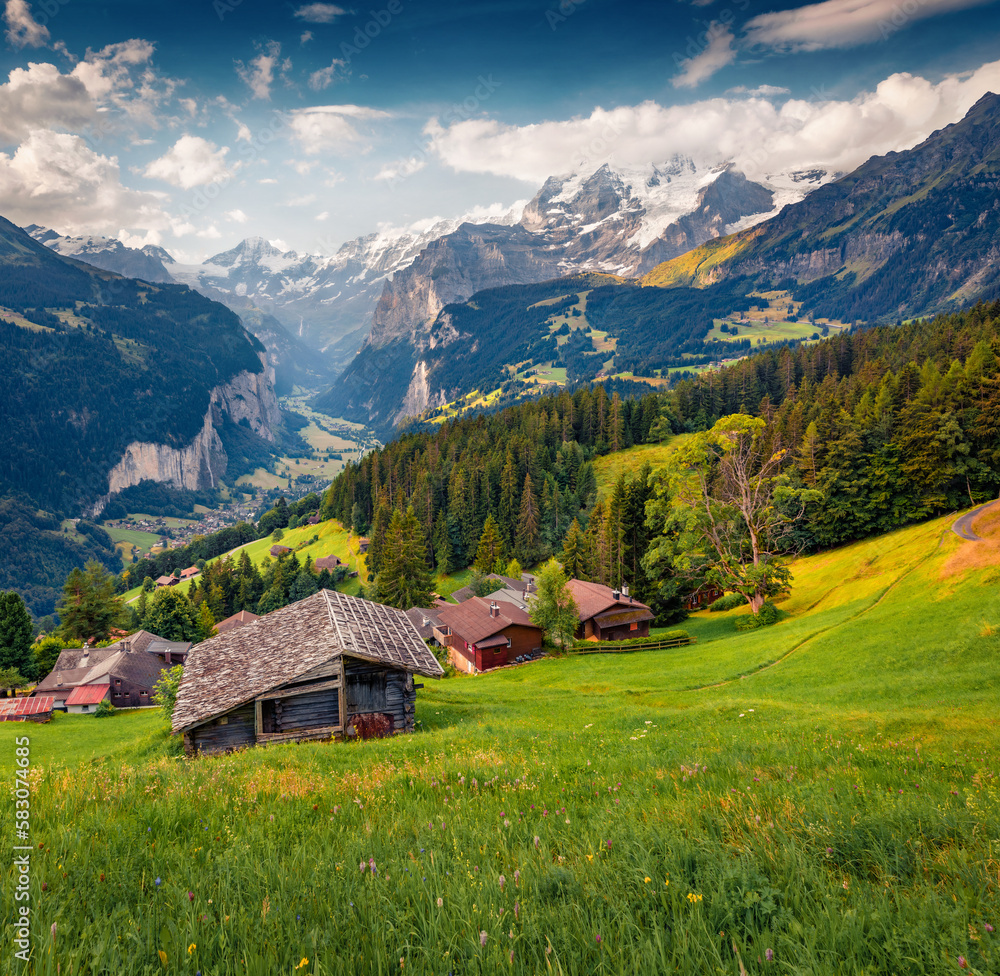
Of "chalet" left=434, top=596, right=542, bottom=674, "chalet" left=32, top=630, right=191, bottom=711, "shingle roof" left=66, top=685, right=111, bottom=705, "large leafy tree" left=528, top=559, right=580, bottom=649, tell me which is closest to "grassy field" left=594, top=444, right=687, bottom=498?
"chalet" left=434, top=596, right=542, bottom=674

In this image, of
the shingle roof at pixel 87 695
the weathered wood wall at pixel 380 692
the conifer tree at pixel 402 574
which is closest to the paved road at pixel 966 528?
the weathered wood wall at pixel 380 692

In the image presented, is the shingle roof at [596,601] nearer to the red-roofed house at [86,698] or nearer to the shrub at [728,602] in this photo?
the shrub at [728,602]

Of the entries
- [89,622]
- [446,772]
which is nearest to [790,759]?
[446,772]

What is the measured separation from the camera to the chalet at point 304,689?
2052cm

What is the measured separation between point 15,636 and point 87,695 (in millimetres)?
17300

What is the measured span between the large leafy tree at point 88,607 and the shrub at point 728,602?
90.4 m

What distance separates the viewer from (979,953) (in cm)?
262

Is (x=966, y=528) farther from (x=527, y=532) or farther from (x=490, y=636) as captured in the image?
(x=527, y=532)

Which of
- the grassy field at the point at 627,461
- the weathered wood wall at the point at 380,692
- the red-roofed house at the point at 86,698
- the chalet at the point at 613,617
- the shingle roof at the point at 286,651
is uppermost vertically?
the grassy field at the point at 627,461

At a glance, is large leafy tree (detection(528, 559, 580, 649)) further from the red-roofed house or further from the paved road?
the red-roofed house

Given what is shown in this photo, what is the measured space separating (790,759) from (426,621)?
66.0 meters

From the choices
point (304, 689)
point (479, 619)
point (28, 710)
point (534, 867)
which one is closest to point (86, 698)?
point (28, 710)

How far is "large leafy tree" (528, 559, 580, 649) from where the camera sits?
180ft

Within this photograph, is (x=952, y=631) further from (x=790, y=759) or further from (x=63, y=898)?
(x=63, y=898)
